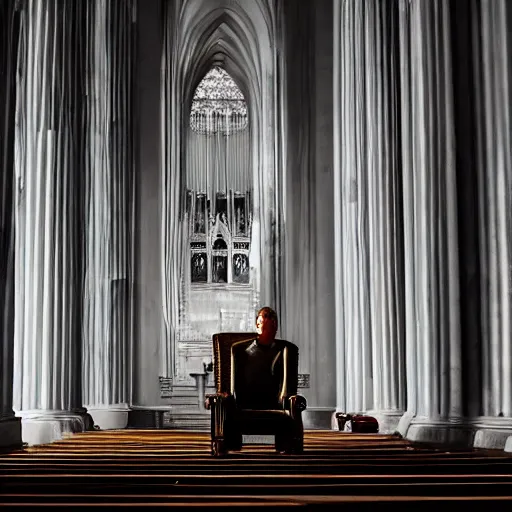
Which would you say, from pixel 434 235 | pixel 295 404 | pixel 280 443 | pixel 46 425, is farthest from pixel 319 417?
pixel 295 404

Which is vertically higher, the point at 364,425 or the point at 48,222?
the point at 48,222

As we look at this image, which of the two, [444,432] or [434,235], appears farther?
[434,235]

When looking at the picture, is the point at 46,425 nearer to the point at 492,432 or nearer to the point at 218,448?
the point at 218,448

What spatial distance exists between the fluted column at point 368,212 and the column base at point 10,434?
17.8ft

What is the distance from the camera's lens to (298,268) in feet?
58.6

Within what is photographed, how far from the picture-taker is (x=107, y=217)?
1631cm

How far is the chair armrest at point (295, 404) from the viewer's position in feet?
25.6

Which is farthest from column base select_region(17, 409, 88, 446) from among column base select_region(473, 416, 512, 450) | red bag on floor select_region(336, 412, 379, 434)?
column base select_region(473, 416, 512, 450)

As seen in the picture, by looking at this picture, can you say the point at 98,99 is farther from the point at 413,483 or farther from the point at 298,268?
the point at 413,483

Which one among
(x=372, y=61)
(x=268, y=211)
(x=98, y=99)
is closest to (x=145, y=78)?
(x=98, y=99)

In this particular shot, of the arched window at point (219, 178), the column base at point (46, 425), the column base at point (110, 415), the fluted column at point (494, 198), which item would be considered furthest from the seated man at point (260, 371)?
the arched window at point (219, 178)

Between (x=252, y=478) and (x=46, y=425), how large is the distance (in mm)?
5706

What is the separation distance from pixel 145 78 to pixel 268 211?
3.82 m

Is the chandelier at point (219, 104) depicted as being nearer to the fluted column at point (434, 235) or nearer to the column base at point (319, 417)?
the column base at point (319, 417)
